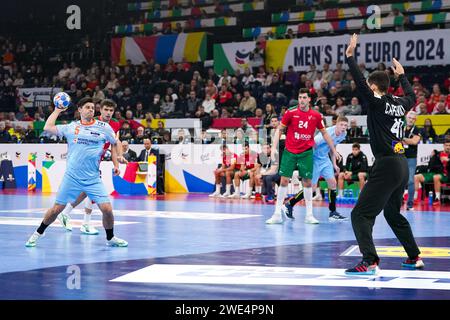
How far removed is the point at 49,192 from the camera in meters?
22.4

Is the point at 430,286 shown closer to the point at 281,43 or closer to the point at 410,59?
the point at 410,59

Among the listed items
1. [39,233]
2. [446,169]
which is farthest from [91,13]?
[39,233]

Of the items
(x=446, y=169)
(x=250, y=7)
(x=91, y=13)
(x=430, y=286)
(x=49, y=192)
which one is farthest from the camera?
(x=91, y=13)

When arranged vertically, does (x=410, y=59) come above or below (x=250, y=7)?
below

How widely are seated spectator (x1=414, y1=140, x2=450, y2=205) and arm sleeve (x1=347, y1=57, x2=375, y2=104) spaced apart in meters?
10.7

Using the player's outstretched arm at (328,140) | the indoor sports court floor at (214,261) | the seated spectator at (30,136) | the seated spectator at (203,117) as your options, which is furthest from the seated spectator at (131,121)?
the player's outstretched arm at (328,140)

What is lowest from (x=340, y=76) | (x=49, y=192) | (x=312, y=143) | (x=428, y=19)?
(x=49, y=192)

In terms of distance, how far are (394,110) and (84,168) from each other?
432 centimetres

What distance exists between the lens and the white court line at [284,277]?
707 cm

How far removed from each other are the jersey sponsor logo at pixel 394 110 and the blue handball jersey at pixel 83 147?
415 centimetres

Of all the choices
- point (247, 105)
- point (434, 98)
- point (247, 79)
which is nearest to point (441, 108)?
point (434, 98)

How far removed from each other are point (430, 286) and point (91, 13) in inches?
1179

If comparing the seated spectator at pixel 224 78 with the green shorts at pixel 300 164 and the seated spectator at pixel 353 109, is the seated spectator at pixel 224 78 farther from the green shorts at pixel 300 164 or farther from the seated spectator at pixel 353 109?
the green shorts at pixel 300 164
